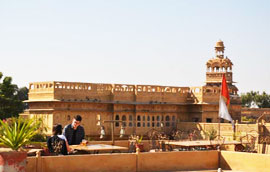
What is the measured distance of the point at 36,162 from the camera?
19.6 meters

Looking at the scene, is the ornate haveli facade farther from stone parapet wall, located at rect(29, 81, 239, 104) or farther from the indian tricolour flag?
the indian tricolour flag

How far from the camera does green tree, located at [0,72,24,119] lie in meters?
44.5

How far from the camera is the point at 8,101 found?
4478 centimetres

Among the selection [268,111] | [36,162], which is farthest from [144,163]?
[268,111]

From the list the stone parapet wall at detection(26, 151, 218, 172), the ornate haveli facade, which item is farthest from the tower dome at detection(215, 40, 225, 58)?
the stone parapet wall at detection(26, 151, 218, 172)

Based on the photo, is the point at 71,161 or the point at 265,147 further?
the point at 265,147

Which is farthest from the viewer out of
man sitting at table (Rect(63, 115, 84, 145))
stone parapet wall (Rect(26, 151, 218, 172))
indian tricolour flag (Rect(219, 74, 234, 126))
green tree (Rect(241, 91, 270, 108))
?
green tree (Rect(241, 91, 270, 108))

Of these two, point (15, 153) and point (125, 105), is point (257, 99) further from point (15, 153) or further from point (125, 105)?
point (15, 153)

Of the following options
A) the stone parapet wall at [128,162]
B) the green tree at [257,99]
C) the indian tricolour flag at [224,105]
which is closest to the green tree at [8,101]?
the indian tricolour flag at [224,105]

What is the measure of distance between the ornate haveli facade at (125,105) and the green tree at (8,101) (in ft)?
20.2

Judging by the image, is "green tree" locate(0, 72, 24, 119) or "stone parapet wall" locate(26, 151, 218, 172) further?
"green tree" locate(0, 72, 24, 119)

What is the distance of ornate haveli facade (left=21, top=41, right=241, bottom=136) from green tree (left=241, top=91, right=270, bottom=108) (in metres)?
44.5

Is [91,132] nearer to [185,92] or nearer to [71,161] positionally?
[185,92]

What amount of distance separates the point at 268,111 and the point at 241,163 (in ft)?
150
